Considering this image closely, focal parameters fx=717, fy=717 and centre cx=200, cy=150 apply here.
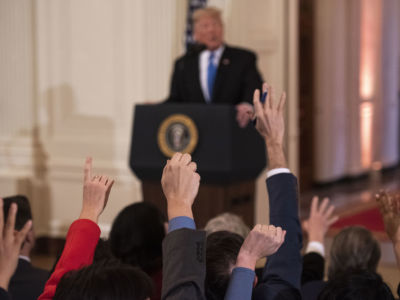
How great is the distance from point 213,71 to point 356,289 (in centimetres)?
324

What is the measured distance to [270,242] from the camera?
1.66m

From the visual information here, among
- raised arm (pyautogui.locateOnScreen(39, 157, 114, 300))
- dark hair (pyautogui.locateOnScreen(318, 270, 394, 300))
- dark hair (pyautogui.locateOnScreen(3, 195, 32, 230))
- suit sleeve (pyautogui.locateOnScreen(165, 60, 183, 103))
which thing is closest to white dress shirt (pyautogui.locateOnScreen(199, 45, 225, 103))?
suit sleeve (pyautogui.locateOnScreen(165, 60, 183, 103))

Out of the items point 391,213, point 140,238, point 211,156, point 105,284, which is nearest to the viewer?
point 105,284

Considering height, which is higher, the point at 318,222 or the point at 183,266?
the point at 183,266

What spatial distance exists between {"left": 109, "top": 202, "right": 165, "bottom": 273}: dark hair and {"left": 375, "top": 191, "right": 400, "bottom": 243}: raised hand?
75 centimetres

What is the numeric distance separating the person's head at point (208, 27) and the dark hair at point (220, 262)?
2962 millimetres

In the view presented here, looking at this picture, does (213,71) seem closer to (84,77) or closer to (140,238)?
(84,77)

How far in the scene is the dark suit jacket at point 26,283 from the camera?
252 cm

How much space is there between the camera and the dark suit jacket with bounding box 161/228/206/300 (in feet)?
5.03

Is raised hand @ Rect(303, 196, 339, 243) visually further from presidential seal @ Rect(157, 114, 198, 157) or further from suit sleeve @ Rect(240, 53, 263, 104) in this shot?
suit sleeve @ Rect(240, 53, 263, 104)

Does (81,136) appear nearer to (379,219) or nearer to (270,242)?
(379,219)

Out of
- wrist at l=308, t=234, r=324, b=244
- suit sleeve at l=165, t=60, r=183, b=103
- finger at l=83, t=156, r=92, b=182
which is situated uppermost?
suit sleeve at l=165, t=60, r=183, b=103

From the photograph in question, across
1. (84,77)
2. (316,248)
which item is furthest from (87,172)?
(84,77)

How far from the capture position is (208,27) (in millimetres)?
4781
